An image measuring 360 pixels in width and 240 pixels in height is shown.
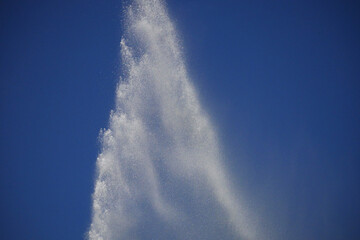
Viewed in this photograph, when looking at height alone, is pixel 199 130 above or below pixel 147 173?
above

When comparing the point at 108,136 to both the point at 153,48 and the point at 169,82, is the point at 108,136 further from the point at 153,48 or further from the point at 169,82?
the point at 153,48

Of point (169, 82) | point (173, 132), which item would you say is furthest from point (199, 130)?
point (169, 82)

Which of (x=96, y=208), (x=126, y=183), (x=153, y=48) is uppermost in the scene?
(x=153, y=48)

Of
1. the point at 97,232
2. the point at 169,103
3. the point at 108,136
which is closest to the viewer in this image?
the point at 97,232

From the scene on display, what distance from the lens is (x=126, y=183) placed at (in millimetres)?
13516

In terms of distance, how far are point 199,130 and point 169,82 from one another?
11.0 feet

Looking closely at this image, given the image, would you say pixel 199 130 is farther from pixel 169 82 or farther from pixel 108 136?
pixel 108 136

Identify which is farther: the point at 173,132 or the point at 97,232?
the point at 173,132

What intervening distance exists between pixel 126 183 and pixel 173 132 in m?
3.96

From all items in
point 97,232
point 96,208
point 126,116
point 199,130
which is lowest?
point 97,232

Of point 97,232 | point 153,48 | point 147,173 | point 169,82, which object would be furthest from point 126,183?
point 153,48

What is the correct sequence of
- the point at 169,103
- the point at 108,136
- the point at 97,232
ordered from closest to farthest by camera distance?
the point at 97,232 < the point at 108,136 < the point at 169,103

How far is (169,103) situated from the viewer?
14242mm

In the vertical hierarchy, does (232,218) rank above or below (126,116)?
below
